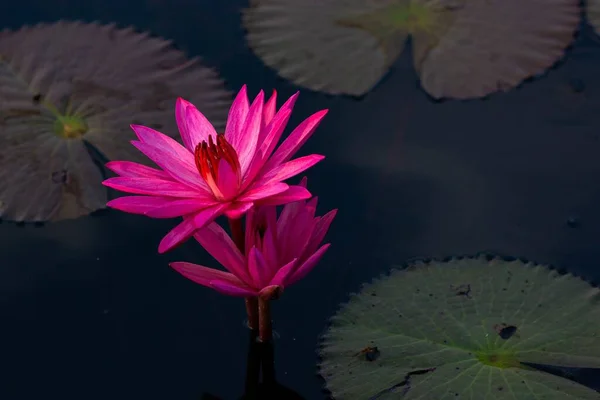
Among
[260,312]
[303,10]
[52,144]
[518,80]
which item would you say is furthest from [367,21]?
[260,312]

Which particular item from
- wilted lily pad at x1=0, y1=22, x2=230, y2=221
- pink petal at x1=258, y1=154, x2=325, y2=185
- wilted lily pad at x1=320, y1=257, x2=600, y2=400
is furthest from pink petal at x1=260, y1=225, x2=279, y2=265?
wilted lily pad at x1=0, y1=22, x2=230, y2=221

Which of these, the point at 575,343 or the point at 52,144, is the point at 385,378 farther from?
the point at 52,144

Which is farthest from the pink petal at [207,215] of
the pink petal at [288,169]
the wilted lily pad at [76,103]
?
the wilted lily pad at [76,103]

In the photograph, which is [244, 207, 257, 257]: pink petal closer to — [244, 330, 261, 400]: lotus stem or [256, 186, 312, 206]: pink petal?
[256, 186, 312, 206]: pink petal

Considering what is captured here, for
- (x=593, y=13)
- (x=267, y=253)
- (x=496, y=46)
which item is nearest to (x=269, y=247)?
(x=267, y=253)

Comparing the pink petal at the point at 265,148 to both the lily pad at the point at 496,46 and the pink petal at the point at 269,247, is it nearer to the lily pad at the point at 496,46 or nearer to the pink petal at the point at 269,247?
the pink petal at the point at 269,247

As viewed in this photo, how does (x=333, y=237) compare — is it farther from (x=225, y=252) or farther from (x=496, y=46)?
(x=496, y=46)
